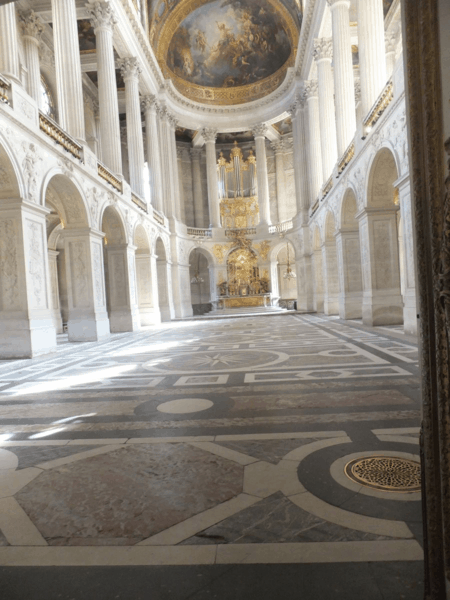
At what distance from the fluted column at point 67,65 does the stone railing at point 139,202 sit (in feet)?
18.9

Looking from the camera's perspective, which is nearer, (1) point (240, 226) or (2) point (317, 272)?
(2) point (317, 272)

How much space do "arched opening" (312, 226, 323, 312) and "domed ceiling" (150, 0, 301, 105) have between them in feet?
45.2

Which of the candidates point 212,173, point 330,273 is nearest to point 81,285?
point 330,273

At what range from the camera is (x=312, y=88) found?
23984 mm

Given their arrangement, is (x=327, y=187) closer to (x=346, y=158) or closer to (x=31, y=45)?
(x=346, y=158)

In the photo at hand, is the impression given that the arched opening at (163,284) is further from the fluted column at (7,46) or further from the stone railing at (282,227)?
the fluted column at (7,46)

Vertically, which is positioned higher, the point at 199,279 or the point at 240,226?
the point at 240,226

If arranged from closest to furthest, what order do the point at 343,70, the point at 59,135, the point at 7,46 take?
the point at 7,46 → the point at 59,135 → the point at 343,70

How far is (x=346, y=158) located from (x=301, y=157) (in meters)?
12.3

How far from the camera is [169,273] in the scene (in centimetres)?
2595

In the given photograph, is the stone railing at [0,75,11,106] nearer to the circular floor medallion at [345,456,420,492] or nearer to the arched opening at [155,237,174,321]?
the circular floor medallion at [345,456,420,492]

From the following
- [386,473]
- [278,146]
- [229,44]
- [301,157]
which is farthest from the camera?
[278,146]

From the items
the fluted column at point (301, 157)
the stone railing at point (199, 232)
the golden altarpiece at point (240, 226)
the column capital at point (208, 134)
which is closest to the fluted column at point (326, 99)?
the fluted column at point (301, 157)

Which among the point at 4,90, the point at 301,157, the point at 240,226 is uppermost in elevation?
the point at 301,157
